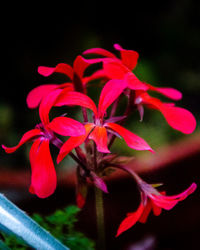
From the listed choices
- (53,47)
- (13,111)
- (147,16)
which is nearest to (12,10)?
(53,47)

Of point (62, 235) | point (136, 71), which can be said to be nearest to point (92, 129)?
point (62, 235)

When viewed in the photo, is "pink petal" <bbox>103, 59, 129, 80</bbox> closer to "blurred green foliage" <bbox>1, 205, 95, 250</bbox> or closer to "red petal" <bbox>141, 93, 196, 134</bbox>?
"red petal" <bbox>141, 93, 196, 134</bbox>

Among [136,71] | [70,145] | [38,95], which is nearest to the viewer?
[70,145]

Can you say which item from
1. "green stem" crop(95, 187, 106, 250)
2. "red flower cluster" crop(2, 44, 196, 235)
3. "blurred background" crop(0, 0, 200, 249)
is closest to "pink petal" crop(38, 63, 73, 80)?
"red flower cluster" crop(2, 44, 196, 235)

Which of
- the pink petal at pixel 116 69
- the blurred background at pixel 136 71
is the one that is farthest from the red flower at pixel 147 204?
the blurred background at pixel 136 71

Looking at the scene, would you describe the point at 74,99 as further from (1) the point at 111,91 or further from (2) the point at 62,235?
(2) the point at 62,235
